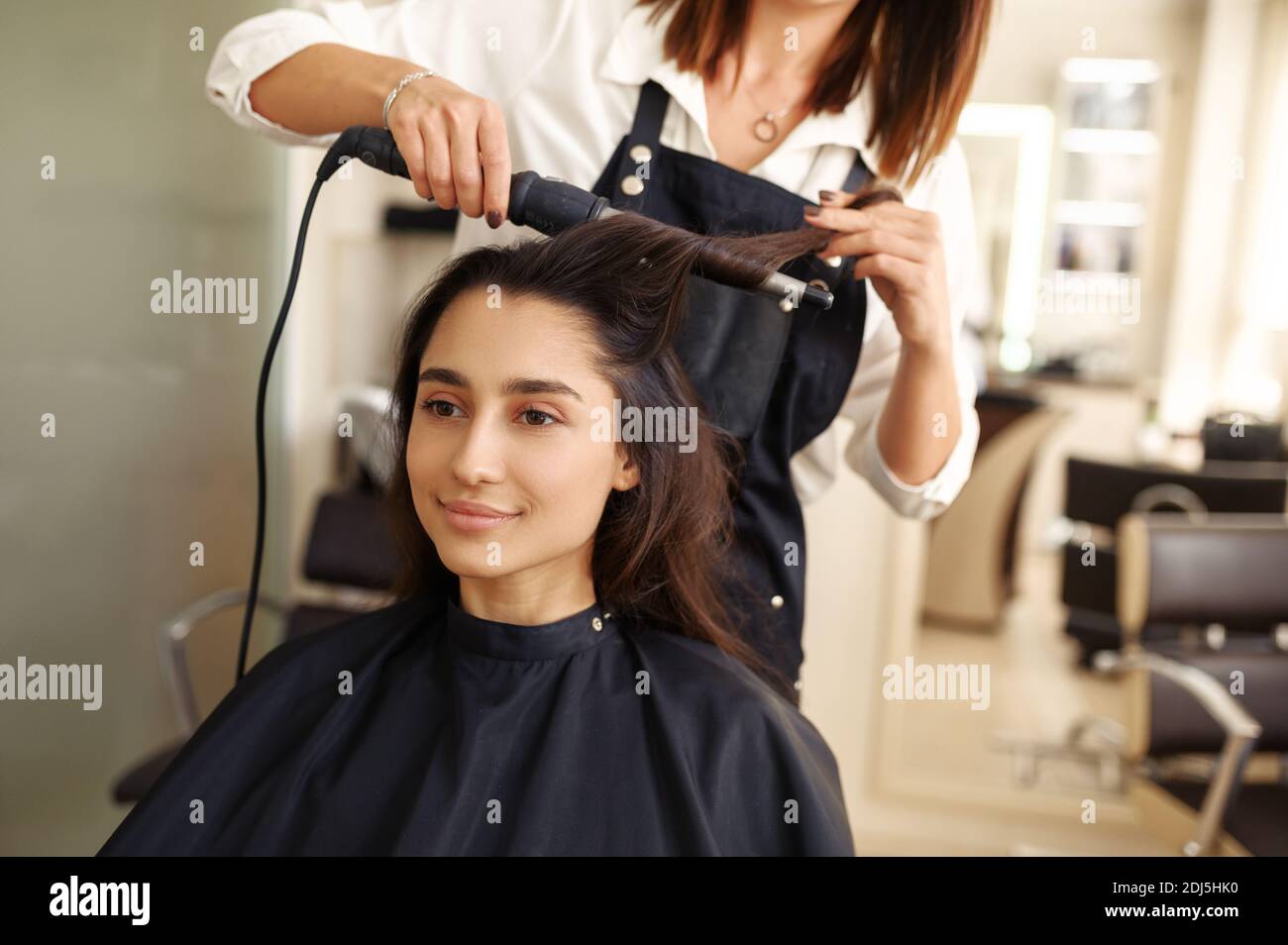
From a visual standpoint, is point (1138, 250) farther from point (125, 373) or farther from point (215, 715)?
point (215, 715)

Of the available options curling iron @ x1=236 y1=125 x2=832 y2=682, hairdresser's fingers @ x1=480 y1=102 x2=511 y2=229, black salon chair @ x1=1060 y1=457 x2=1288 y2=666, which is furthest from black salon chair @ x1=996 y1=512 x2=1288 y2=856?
hairdresser's fingers @ x1=480 y1=102 x2=511 y2=229

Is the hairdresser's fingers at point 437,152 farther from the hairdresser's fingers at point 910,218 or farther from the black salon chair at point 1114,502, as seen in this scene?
the black salon chair at point 1114,502

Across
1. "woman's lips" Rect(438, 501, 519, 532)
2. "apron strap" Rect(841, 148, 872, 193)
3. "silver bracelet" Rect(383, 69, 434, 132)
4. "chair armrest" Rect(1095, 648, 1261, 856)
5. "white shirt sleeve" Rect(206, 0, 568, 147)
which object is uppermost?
"white shirt sleeve" Rect(206, 0, 568, 147)

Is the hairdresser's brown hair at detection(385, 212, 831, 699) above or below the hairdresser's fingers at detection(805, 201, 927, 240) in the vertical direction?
below

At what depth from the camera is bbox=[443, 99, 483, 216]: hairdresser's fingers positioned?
88cm

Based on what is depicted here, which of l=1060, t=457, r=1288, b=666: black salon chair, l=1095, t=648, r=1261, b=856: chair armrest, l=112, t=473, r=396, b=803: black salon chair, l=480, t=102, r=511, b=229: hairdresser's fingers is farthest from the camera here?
l=1060, t=457, r=1288, b=666: black salon chair

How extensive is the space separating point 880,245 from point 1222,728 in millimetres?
1494

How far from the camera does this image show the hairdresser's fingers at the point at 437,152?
0.89 metres

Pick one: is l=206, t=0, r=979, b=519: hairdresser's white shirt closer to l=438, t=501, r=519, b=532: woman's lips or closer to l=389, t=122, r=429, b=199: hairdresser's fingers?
l=389, t=122, r=429, b=199: hairdresser's fingers

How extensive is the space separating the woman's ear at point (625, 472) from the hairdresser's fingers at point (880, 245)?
0.95 ft

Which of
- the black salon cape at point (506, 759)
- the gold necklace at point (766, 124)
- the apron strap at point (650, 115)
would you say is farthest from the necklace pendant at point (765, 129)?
the black salon cape at point (506, 759)
